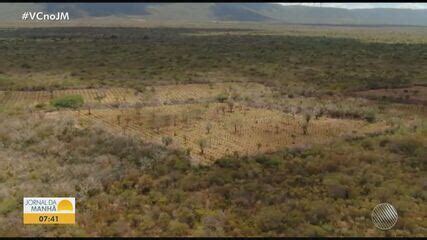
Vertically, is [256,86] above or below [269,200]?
above

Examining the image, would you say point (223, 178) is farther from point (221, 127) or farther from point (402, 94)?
point (402, 94)

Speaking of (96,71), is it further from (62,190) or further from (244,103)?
(62,190)

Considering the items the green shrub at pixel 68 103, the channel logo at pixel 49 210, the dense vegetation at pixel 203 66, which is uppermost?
the dense vegetation at pixel 203 66

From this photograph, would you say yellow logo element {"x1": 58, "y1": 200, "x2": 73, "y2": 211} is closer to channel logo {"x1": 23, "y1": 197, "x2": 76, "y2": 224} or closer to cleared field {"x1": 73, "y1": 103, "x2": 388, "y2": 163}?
channel logo {"x1": 23, "y1": 197, "x2": 76, "y2": 224}

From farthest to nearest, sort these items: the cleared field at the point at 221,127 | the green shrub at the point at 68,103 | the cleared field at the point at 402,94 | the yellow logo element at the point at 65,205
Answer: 1. the cleared field at the point at 402,94
2. the green shrub at the point at 68,103
3. the cleared field at the point at 221,127
4. the yellow logo element at the point at 65,205

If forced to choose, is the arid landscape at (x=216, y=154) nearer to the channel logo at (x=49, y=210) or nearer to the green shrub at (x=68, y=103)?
the green shrub at (x=68, y=103)

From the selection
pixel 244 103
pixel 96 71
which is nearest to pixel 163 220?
pixel 244 103

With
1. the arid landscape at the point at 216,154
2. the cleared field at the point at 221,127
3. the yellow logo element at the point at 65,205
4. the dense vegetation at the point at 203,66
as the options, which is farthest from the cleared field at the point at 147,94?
the yellow logo element at the point at 65,205
